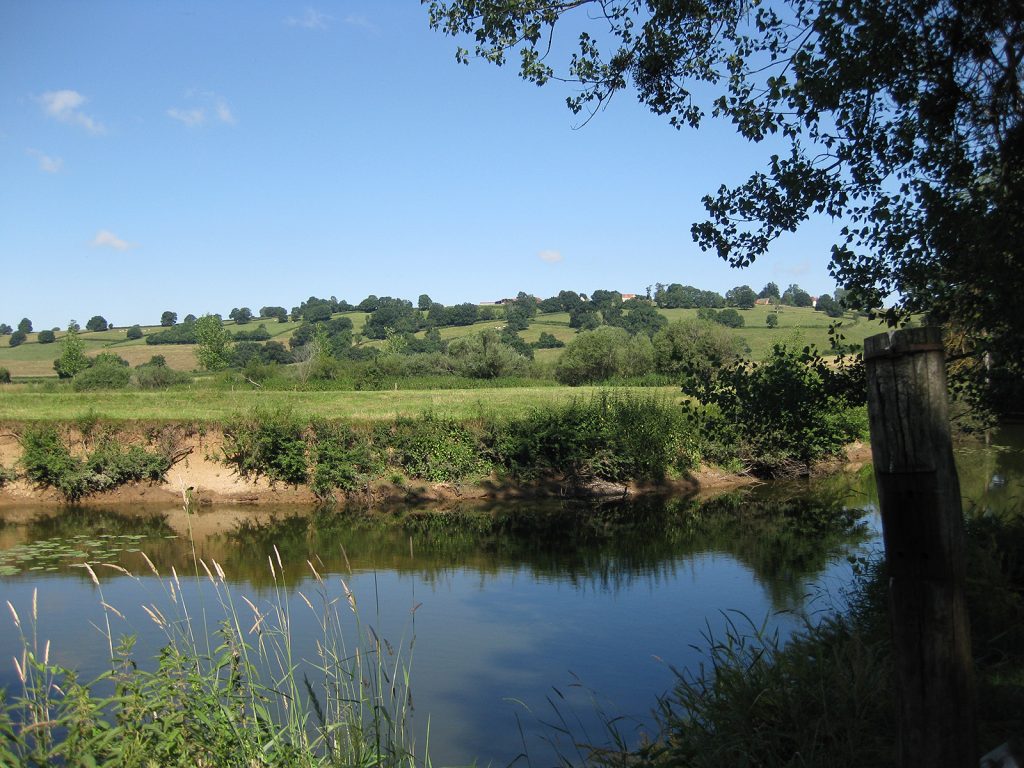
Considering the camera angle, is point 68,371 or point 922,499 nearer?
point 922,499

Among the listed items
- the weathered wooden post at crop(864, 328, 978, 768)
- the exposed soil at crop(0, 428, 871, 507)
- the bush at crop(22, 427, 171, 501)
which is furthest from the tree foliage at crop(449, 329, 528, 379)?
the weathered wooden post at crop(864, 328, 978, 768)

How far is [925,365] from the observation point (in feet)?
8.08

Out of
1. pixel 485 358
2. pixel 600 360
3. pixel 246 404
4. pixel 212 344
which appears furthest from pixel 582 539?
pixel 212 344

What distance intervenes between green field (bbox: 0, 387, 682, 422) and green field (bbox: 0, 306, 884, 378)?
2465 centimetres

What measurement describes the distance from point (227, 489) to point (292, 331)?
64418 millimetres

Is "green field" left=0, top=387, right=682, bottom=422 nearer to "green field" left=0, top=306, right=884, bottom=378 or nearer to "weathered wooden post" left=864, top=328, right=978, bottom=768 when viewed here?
"weathered wooden post" left=864, top=328, right=978, bottom=768

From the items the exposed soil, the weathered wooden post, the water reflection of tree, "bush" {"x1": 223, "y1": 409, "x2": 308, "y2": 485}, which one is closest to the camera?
the weathered wooden post

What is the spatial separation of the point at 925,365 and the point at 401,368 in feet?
125

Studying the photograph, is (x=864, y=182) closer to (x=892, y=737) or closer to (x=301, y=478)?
(x=892, y=737)

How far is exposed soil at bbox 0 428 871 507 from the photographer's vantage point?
18125mm

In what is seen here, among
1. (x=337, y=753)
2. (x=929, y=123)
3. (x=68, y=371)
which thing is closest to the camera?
(x=337, y=753)

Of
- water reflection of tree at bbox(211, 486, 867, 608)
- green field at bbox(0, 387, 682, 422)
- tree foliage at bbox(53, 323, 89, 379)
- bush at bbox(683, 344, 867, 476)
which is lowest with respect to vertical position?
water reflection of tree at bbox(211, 486, 867, 608)

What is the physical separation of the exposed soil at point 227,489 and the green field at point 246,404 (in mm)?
818

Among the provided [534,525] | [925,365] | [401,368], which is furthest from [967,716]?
[401,368]
